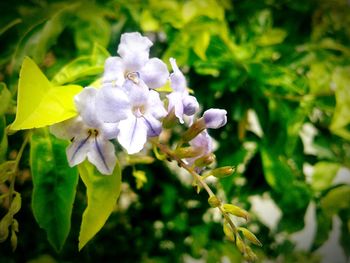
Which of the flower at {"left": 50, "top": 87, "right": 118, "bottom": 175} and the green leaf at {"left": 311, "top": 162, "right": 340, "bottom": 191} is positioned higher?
the flower at {"left": 50, "top": 87, "right": 118, "bottom": 175}

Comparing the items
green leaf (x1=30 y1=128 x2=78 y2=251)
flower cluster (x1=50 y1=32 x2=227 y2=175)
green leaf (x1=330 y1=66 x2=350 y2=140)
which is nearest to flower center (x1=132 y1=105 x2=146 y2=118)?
flower cluster (x1=50 y1=32 x2=227 y2=175)

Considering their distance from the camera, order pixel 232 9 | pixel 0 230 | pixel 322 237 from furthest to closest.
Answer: pixel 232 9, pixel 322 237, pixel 0 230

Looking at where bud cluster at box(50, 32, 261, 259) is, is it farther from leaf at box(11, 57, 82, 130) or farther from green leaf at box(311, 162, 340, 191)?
green leaf at box(311, 162, 340, 191)

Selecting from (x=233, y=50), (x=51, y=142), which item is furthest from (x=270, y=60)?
(x=51, y=142)

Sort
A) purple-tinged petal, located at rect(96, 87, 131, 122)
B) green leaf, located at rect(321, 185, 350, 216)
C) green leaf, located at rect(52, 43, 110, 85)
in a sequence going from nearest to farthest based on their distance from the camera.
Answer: purple-tinged petal, located at rect(96, 87, 131, 122) → green leaf, located at rect(52, 43, 110, 85) → green leaf, located at rect(321, 185, 350, 216)

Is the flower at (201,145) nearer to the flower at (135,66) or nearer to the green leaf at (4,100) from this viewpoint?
the flower at (135,66)

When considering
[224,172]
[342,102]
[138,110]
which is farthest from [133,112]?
[342,102]

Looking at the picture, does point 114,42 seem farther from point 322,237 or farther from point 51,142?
point 322,237
